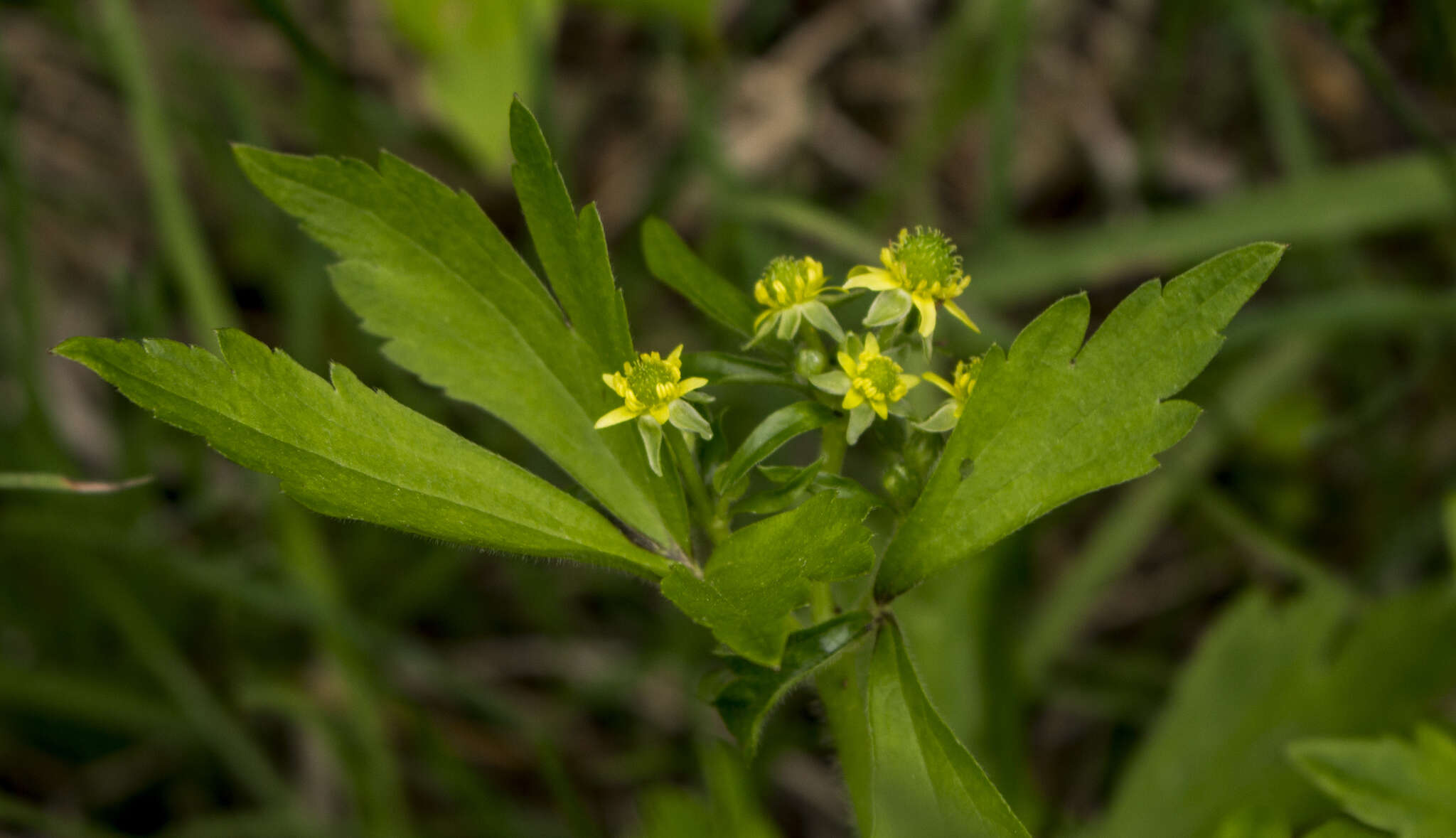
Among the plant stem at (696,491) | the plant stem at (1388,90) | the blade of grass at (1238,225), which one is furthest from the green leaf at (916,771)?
the blade of grass at (1238,225)

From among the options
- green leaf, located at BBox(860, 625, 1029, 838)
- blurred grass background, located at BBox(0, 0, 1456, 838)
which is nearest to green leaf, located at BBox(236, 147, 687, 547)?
green leaf, located at BBox(860, 625, 1029, 838)

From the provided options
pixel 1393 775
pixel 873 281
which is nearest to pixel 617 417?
pixel 873 281

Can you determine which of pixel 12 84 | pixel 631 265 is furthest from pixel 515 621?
pixel 12 84

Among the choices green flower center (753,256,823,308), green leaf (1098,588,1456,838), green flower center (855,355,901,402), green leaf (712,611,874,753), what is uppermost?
green flower center (753,256,823,308)

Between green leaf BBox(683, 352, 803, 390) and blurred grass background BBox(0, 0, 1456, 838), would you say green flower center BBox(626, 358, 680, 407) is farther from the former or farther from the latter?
blurred grass background BBox(0, 0, 1456, 838)

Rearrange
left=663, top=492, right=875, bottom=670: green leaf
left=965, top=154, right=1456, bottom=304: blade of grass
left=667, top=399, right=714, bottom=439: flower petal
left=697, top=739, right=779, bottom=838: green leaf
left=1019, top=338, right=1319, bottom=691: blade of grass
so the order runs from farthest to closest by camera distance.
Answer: left=965, top=154, right=1456, bottom=304: blade of grass, left=1019, top=338, right=1319, bottom=691: blade of grass, left=697, top=739, right=779, bottom=838: green leaf, left=667, top=399, right=714, bottom=439: flower petal, left=663, top=492, right=875, bottom=670: green leaf

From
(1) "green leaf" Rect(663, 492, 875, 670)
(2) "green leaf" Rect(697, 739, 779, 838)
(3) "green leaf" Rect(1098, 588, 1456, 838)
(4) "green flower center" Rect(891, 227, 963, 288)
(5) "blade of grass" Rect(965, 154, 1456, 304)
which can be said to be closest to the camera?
(1) "green leaf" Rect(663, 492, 875, 670)

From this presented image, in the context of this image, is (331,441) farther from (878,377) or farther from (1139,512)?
(1139,512)
